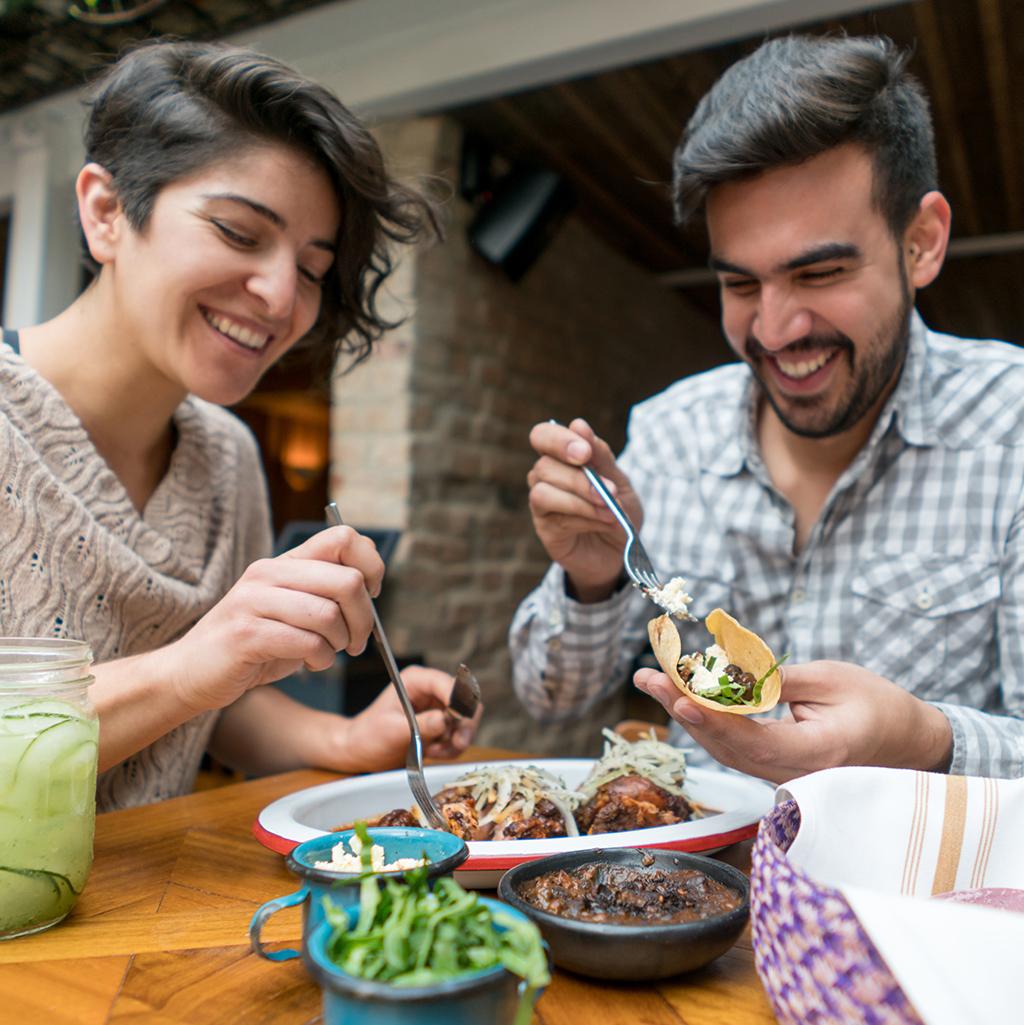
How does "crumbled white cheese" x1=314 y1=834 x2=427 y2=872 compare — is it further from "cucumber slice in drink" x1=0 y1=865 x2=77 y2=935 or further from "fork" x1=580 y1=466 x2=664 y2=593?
"fork" x1=580 y1=466 x2=664 y2=593

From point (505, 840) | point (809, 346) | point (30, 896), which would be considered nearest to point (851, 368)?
point (809, 346)

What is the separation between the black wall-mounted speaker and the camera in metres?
3.69

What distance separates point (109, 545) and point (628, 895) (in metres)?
0.96

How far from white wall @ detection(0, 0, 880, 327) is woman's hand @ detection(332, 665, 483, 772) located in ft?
5.60

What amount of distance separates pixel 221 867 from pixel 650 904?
1.73 feet

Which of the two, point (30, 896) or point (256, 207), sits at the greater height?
point (256, 207)

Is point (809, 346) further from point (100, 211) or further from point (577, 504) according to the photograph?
point (100, 211)

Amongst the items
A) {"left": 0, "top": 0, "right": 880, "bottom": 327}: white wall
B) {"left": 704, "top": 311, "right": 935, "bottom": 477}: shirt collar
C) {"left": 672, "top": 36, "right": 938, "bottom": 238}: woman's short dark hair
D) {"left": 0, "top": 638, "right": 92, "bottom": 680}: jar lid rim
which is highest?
{"left": 0, "top": 0, "right": 880, "bottom": 327}: white wall

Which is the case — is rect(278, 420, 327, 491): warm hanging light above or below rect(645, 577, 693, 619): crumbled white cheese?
above

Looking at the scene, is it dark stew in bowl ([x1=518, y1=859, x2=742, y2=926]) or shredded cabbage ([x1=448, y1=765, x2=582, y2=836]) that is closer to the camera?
dark stew in bowl ([x1=518, y1=859, x2=742, y2=926])

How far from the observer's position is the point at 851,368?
1.57m

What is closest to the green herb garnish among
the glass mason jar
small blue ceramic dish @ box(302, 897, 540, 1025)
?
small blue ceramic dish @ box(302, 897, 540, 1025)

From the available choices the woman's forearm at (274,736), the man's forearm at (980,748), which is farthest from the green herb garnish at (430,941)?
the woman's forearm at (274,736)

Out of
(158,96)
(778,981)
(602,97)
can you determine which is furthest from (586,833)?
(602,97)
